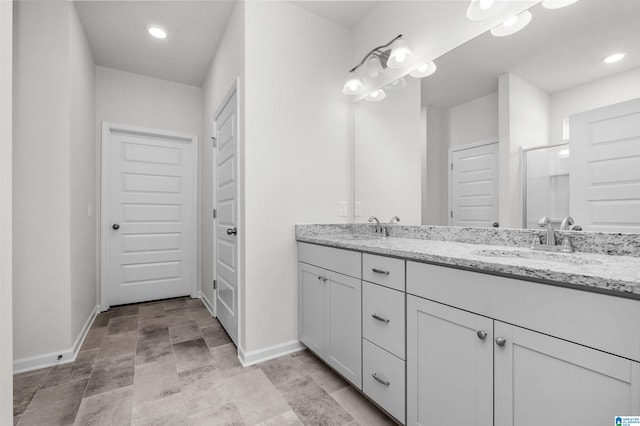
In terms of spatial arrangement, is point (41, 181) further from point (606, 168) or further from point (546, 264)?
point (606, 168)

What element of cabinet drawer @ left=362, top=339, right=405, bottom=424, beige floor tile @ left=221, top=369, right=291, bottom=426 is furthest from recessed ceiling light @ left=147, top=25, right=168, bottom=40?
cabinet drawer @ left=362, top=339, right=405, bottom=424

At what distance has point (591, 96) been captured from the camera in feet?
4.00

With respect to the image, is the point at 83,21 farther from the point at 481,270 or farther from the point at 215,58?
the point at 481,270

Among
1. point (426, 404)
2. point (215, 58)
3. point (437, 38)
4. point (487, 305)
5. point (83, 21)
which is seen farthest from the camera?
point (215, 58)

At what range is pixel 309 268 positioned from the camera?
2.01 m

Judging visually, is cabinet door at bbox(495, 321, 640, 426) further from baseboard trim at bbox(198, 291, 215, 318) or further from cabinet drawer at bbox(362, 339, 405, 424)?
baseboard trim at bbox(198, 291, 215, 318)

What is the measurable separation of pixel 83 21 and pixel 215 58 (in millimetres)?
1055

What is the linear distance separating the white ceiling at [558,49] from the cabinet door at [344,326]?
1.32 meters

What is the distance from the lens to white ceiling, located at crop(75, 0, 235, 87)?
2.25m

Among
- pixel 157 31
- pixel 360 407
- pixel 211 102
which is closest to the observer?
pixel 360 407

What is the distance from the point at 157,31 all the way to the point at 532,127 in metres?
3.00

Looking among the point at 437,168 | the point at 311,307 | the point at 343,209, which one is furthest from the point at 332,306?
the point at 437,168

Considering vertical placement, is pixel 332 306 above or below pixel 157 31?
below

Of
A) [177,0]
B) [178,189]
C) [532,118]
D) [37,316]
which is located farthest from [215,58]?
[532,118]
